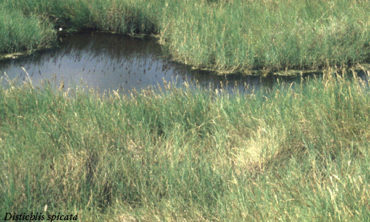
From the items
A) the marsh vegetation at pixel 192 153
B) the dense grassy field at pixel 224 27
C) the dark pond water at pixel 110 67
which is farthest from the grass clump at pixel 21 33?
the marsh vegetation at pixel 192 153

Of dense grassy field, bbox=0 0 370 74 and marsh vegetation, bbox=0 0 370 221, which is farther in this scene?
dense grassy field, bbox=0 0 370 74

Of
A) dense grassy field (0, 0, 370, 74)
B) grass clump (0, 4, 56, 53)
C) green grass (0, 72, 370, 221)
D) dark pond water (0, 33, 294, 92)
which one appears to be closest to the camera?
green grass (0, 72, 370, 221)

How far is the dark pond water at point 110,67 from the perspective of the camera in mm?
7113

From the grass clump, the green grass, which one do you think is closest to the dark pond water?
the grass clump

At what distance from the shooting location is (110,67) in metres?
7.95

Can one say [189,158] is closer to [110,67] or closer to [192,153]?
[192,153]

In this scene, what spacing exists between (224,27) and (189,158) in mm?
4579

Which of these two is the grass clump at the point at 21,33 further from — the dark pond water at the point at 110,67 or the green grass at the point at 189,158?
the green grass at the point at 189,158

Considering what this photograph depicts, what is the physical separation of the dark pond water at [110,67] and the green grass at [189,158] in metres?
1.65

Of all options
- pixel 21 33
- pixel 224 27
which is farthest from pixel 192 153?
pixel 21 33

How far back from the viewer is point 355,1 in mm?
8773

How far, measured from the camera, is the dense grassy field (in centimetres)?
760

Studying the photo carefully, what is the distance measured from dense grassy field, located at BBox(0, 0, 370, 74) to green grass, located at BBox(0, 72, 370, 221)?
7.72 feet

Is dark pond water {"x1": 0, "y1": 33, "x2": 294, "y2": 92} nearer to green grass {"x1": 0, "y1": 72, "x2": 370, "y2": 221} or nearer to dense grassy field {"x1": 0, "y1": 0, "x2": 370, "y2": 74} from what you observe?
dense grassy field {"x1": 0, "y1": 0, "x2": 370, "y2": 74}
